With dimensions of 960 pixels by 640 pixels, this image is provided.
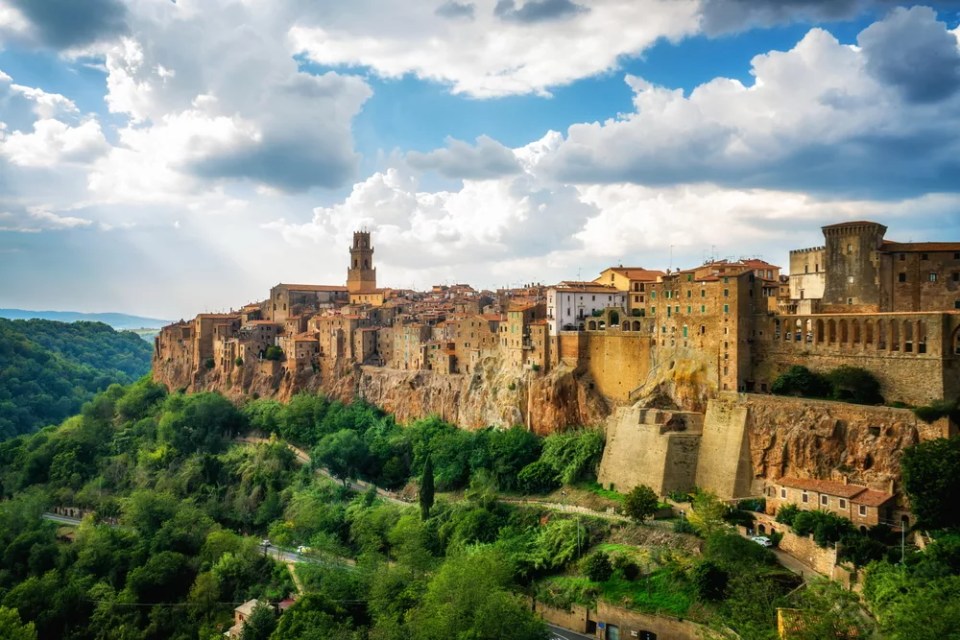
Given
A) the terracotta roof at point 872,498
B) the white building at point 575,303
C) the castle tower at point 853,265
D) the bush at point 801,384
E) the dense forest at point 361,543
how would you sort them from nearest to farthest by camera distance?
the dense forest at point 361,543
the terracotta roof at point 872,498
the bush at point 801,384
the castle tower at point 853,265
the white building at point 575,303

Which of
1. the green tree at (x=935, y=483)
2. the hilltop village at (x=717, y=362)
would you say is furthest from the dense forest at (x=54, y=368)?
the green tree at (x=935, y=483)


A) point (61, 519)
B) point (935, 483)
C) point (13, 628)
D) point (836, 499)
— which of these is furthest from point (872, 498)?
point (61, 519)

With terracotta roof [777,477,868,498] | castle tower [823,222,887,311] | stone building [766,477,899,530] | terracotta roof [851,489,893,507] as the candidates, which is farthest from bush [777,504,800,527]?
castle tower [823,222,887,311]

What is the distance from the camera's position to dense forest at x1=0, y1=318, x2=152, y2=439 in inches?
3580

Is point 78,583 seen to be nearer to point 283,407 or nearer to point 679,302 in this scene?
point 283,407

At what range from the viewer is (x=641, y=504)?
121 ft

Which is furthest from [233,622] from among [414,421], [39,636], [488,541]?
[414,421]

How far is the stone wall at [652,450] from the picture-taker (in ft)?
130

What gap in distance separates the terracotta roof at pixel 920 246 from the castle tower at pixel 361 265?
200 feet

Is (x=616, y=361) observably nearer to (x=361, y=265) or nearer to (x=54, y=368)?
(x=361, y=265)

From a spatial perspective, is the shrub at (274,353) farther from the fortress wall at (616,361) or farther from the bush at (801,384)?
the bush at (801,384)

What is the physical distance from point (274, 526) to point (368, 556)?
1209cm

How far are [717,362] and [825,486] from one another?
9094mm

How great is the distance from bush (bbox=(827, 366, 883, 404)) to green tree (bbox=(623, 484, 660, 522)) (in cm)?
974
